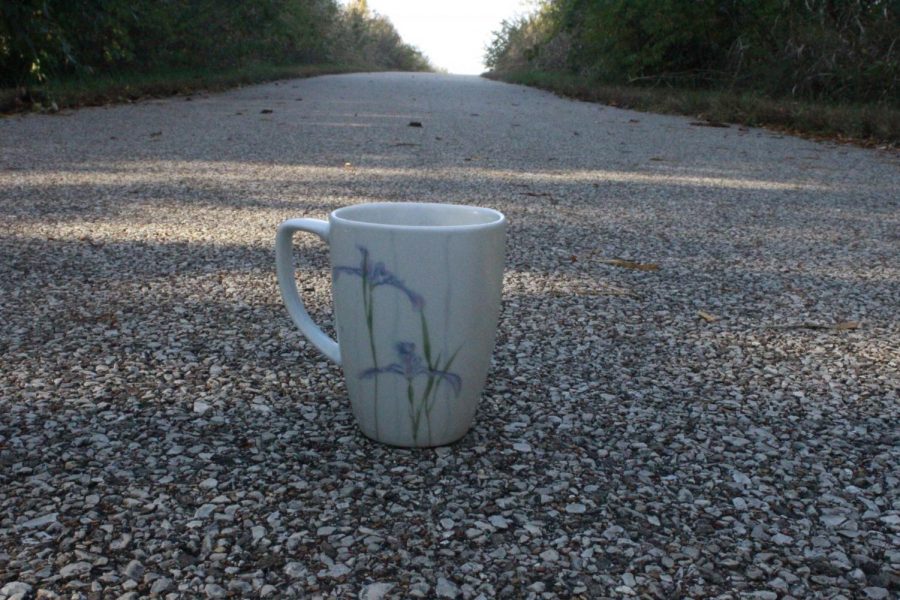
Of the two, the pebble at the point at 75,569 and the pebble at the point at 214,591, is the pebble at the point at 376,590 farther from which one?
the pebble at the point at 75,569

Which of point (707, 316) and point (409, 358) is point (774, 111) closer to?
point (707, 316)

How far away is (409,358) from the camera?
1.08 meters

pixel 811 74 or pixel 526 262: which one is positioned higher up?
pixel 811 74

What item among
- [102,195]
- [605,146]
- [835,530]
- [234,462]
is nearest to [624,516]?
[835,530]

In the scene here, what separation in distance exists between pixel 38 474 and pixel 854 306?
1.72 m

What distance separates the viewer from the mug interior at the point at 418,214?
3.71 ft

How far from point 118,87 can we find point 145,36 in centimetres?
217

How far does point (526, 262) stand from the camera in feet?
7.43

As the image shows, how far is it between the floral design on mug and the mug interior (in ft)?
0.31

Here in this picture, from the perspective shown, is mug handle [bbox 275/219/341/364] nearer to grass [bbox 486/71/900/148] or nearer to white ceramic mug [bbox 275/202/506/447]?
white ceramic mug [bbox 275/202/506/447]

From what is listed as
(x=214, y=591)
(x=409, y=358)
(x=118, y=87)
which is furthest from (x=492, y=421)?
(x=118, y=87)

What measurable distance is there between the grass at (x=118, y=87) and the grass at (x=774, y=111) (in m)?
4.39

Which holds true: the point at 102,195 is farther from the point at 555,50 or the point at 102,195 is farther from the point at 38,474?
the point at 555,50

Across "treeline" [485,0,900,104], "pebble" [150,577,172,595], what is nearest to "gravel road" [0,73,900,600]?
"pebble" [150,577,172,595]
